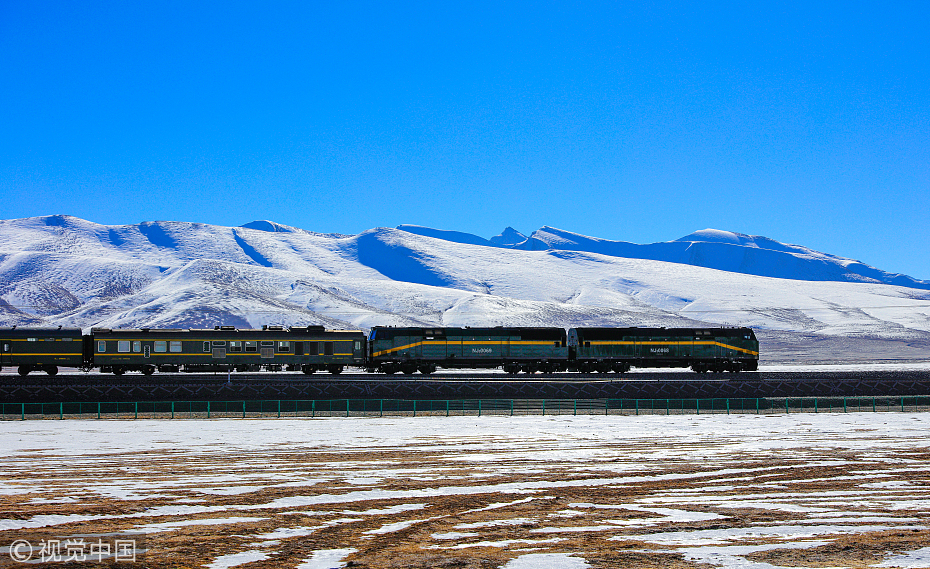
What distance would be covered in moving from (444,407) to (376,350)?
23.8m

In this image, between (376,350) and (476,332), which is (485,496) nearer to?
(376,350)

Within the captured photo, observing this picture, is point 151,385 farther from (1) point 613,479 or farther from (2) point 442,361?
(1) point 613,479

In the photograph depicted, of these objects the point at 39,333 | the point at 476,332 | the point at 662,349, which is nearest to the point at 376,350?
the point at 476,332

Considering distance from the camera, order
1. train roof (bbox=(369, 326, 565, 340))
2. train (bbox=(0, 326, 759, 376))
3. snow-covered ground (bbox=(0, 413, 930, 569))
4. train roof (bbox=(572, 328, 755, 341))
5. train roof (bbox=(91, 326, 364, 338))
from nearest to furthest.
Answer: snow-covered ground (bbox=(0, 413, 930, 569)), train (bbox=(0, 326, 759, 376)), train roof (bbox=(91, 326, 364, 338)), train roof (bbox=(369, 326, 565, 340)), train roof (bbox=(572, 328, 755, 341))

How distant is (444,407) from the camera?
41062 millimetres

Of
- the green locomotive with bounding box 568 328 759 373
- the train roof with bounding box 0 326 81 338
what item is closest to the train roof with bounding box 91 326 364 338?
the train roof with bounding box 0 326 81 338

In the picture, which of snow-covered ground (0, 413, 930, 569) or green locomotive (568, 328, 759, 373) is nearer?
snow-covered ground (0, 413, 930, 569)

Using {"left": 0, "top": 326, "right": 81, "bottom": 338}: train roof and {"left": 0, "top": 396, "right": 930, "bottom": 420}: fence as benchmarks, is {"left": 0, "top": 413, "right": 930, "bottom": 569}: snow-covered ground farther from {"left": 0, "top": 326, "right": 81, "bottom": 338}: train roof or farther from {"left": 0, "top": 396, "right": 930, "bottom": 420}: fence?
{"left": 0, "top": 326, "right": 81, "bottom": 338}: train roof

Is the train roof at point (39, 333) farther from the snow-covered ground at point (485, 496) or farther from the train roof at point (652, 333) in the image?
the train roof at point (652, 333)

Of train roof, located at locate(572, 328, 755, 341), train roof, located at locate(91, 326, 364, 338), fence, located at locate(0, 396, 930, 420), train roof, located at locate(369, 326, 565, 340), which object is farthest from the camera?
train roof, located at locate(572, 328, 755, 341)

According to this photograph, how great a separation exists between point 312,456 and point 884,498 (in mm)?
16682

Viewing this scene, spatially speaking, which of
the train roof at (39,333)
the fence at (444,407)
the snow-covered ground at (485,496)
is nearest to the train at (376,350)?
the train roof at (39,333)

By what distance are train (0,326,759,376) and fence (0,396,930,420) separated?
21138 millimetres

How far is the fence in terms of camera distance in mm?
38594
